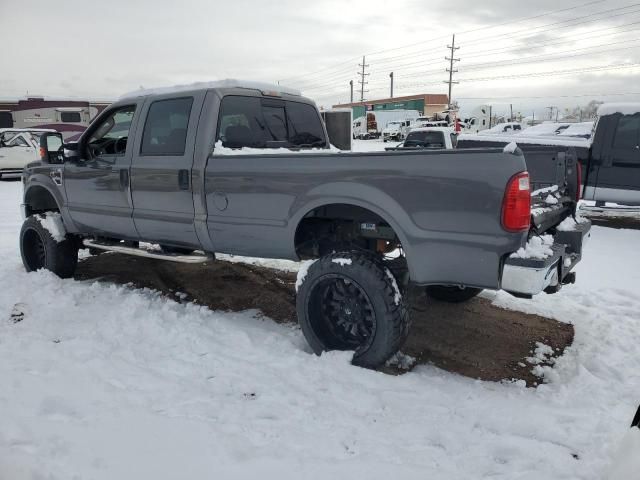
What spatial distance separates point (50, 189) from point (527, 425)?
5295 mm

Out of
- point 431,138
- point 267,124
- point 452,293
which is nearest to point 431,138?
point 431,138

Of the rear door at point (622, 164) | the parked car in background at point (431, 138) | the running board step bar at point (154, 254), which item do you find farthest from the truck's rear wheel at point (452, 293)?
the parked car in background at point (431, 138)

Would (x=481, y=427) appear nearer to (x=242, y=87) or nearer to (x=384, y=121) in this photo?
(x=242, y=87)

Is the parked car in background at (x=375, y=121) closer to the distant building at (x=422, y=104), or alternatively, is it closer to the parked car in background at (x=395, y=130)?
the parked car in background at (x=395, y=130)

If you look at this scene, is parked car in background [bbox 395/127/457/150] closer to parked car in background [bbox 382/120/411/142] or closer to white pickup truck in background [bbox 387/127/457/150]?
white pickup truck in background [bbox 387/127/457/150]

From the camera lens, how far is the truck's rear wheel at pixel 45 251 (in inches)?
218

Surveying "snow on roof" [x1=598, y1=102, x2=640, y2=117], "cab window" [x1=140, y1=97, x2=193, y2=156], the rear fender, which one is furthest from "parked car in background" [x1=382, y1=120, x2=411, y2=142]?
the rear fender

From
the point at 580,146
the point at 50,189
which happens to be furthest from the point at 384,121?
the point at 50,189

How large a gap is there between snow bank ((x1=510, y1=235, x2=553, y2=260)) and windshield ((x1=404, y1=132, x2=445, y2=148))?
14.3 metres

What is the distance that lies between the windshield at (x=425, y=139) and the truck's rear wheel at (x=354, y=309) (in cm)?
1431

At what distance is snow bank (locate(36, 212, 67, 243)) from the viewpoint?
5512 millimetres

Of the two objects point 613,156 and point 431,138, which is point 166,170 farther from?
point 431,138

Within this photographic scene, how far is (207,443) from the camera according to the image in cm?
260

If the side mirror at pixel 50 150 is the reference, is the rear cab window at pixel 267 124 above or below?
above
